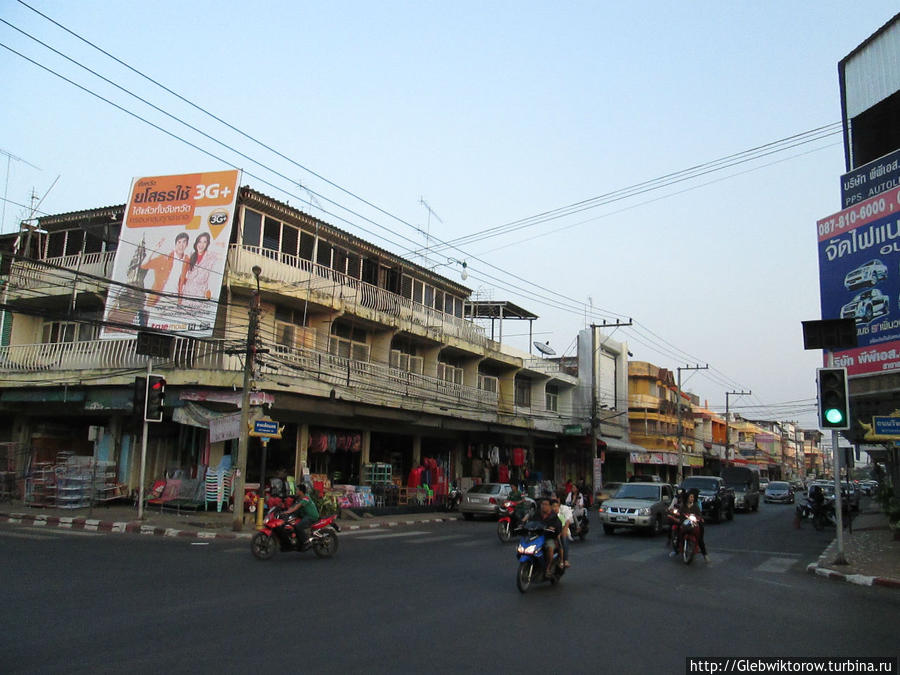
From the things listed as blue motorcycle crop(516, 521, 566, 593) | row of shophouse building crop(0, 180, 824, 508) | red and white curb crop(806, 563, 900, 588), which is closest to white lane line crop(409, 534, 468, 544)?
row of shophouse building crop(0, 180, 824, 508)

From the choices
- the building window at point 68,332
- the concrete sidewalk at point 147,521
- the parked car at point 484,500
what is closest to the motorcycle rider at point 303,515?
the concrete sidewalk at point 147,521

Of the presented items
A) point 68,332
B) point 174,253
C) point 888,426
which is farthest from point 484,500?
point 68,332

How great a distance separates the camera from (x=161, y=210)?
24.3m

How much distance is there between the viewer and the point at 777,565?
15.0 meters

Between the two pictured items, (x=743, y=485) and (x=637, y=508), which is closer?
(x=637, y=508)

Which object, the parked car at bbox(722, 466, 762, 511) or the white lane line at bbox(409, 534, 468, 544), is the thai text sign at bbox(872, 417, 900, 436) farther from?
the parked car at bbox(722, 466, 762, 511)

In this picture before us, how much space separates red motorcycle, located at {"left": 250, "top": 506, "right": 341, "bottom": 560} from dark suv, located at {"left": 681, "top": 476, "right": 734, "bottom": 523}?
18.1 m

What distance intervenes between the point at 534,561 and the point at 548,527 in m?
0.59

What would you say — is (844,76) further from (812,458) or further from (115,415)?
(812,458)

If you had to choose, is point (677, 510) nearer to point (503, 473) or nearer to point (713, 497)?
point (713, 497)

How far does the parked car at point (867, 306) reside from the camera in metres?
17.8

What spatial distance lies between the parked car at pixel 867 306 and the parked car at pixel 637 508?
8058mm

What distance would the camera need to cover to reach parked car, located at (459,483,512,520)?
27.2 m

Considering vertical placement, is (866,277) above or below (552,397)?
above
